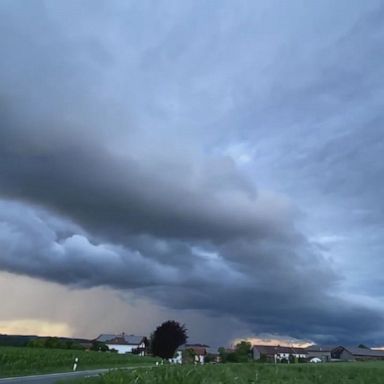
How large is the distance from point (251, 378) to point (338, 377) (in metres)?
12.7

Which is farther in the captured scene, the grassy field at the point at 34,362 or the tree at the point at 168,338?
→ the tree at the point at 168,338

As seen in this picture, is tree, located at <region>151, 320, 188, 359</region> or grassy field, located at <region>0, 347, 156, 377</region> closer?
grassy field, located at <region>0, 347, 156, 377</region>

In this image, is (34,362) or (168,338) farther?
(168,338)

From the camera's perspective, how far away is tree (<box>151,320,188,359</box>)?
110 m

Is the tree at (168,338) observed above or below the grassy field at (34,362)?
above

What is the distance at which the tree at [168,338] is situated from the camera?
110 meters

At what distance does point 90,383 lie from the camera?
1866 centimetres

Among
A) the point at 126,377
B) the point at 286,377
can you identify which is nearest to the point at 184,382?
the point at 126,377

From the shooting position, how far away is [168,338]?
109938 millimetres

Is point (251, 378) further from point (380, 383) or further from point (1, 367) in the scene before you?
point (1, 367)

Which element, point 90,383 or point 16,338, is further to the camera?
point 16,338

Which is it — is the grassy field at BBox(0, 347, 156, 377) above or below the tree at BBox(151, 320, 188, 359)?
below

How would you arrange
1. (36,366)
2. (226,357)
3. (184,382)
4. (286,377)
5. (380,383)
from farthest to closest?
(226,357)
(36,366)
(380,383)
(286,377)
(184,382)

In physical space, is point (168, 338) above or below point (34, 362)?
above
